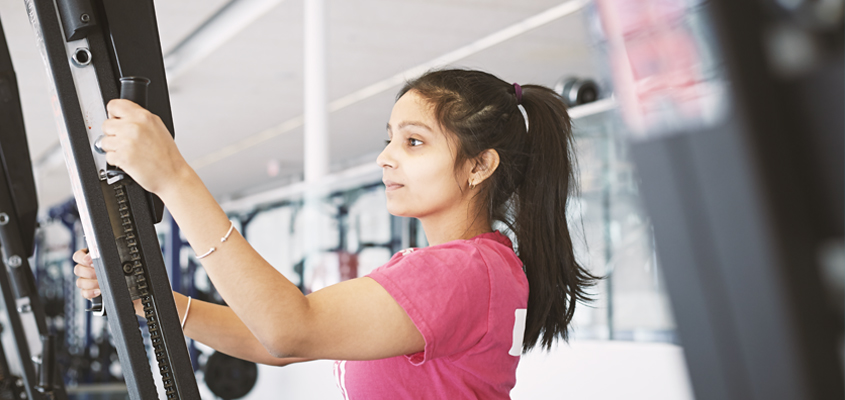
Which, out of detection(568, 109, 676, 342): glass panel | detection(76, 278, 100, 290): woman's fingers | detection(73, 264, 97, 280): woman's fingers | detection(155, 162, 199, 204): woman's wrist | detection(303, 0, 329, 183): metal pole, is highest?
detection(303, 0, 329, 183): metal pole

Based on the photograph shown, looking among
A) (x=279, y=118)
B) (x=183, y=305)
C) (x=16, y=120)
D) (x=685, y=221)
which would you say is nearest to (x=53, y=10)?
(x=183, y=305)

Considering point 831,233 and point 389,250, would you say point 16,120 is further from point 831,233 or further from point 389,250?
point 389,250

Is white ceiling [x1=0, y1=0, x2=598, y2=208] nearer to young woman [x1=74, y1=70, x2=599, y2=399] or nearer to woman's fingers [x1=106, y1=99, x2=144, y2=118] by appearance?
young woman [x1=74, y1=70, x2=599, y2=399]

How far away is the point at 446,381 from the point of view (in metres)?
1.06

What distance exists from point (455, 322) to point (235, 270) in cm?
31

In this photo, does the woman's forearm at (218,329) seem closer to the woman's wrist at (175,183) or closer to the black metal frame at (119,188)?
the black metal frame at (119,188)

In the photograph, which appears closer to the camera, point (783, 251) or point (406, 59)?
point (783, 251)

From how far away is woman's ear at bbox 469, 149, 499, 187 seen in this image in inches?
48.3

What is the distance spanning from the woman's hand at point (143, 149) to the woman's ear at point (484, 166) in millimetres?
553

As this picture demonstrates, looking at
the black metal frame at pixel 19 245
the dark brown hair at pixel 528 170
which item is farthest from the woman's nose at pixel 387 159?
the black metal frame at pixel 19 245

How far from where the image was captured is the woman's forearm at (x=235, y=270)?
0.80 metres

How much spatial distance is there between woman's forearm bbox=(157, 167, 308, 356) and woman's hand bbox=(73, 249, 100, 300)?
0.38 m

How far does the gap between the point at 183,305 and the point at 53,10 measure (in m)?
0.55

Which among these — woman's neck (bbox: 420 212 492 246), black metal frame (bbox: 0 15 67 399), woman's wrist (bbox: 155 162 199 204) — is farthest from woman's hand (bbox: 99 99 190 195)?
black metal frame (bbox: 0 15 67 399)
